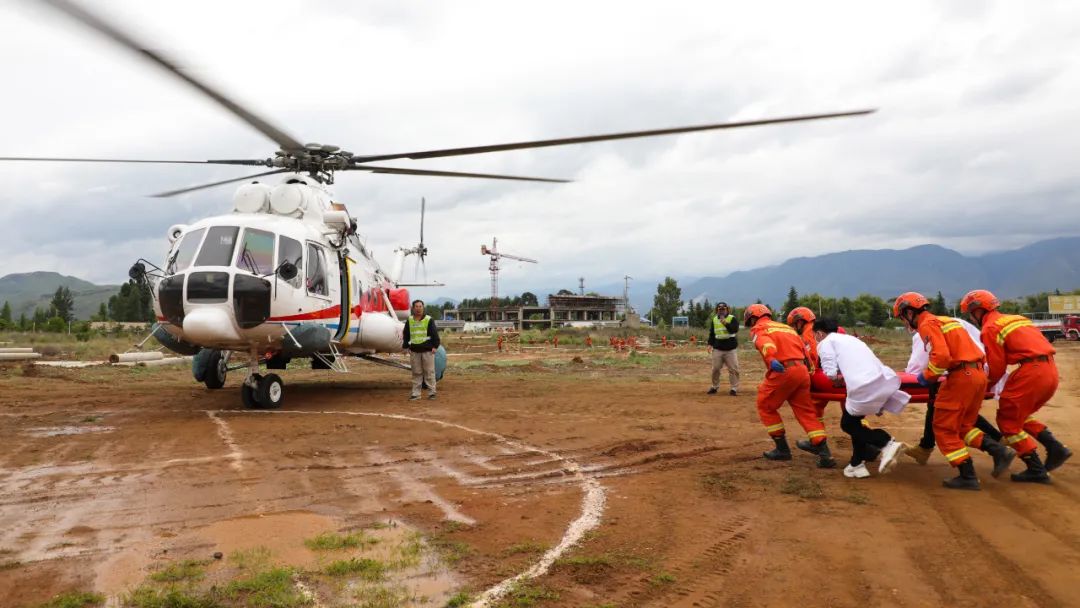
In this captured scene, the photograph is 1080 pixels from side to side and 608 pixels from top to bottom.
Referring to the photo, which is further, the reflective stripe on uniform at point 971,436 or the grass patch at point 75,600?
the reflective stripe on uniform at point 971,436

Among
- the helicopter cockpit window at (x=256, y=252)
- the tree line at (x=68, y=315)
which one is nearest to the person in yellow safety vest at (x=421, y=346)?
the helicopter cockpit window at (x=256, y=252)

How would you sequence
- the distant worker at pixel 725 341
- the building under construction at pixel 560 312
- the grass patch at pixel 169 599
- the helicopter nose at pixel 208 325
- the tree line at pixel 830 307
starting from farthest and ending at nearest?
the building under construction at pixel 560 312 → the tree line at pixel 830 307 → the distant worker at pixel 725 341 → the helicopter nose at pixel 208 325 → the grass patch at pixel 169 599

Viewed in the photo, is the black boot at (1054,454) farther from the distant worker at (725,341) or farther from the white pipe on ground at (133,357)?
the white pipe on ground at (133,357)

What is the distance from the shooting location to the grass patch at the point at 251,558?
12.7 feet

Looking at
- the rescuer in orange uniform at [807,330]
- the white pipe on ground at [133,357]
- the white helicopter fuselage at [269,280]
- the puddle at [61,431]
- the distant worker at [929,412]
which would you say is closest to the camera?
the distant worker at [929,412]

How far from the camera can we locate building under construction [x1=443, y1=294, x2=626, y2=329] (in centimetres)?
11557

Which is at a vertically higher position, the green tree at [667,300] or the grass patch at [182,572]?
the green tree at [667,300]

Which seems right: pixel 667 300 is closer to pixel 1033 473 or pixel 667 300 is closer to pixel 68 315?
pixel 68 315

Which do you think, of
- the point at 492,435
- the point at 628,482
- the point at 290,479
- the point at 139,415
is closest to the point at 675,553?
the point at 628,482

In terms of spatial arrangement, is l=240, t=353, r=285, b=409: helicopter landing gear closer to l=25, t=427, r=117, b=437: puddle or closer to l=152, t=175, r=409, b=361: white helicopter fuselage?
l=152, t=175, r=409, b=361: white helicopter fuselage

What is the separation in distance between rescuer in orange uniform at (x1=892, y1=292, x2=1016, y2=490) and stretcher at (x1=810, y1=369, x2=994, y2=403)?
1.67ft

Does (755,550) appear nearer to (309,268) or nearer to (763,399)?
(763,399)

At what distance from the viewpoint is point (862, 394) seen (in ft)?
21.2

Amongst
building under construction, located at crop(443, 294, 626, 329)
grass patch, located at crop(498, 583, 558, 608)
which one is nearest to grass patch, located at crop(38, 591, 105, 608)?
grass patch, located at crop(498, 583, 558, 608)
